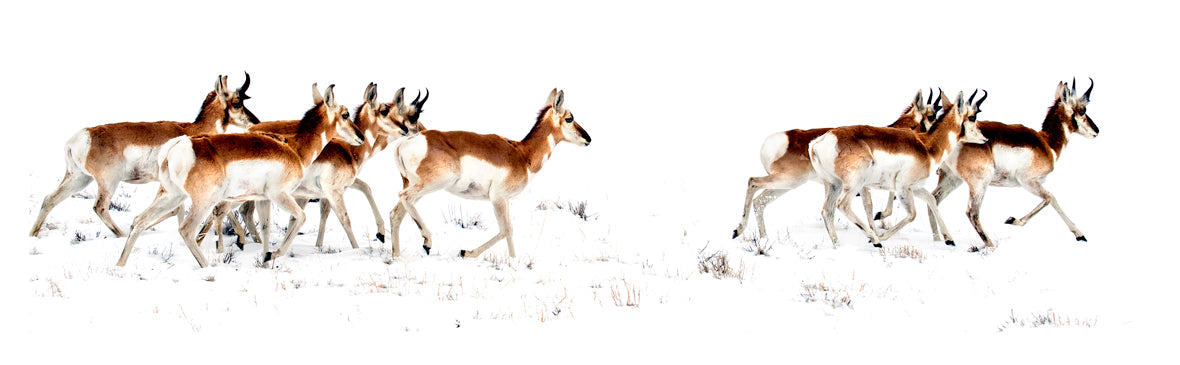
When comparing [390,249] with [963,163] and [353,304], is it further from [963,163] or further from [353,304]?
[963,163]

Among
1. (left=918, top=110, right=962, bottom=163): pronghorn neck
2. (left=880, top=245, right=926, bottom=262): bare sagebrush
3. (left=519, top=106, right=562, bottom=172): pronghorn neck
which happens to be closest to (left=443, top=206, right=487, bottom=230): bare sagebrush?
(left=519, top=106, right=562, bottom=172): pronghorn neck

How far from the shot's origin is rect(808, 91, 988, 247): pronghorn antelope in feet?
35.0

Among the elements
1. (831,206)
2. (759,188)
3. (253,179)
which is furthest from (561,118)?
(253,179)

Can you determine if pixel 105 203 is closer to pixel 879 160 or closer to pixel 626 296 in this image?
pixel 626 296

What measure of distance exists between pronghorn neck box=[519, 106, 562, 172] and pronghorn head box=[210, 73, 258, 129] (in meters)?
3.29

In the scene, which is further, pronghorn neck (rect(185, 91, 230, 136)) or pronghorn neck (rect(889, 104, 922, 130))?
pronghorn neck (rect(889, 104, 922, 130))

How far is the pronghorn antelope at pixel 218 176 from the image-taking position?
8578mm

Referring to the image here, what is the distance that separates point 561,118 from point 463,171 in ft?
5.12

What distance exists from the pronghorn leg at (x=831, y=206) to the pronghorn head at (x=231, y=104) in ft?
21.1

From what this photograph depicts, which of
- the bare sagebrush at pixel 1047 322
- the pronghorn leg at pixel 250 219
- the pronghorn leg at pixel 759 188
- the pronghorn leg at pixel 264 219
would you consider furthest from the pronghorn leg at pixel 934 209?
the pronghorn leg at pixel 250 219

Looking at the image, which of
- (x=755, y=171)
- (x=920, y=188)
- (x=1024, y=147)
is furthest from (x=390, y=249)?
(x=755, y=171)

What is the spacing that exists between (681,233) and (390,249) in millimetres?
3270

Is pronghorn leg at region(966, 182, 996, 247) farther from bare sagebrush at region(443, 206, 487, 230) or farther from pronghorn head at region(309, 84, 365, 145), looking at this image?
pronghorn head at region(309, 84, 365, 145)

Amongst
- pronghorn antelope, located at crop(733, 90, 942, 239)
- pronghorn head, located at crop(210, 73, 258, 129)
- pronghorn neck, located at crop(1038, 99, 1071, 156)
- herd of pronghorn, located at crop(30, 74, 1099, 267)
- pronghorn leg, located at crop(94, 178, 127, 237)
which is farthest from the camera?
pronghorn neck, located at crop(1038, 99, 1071, 156)
